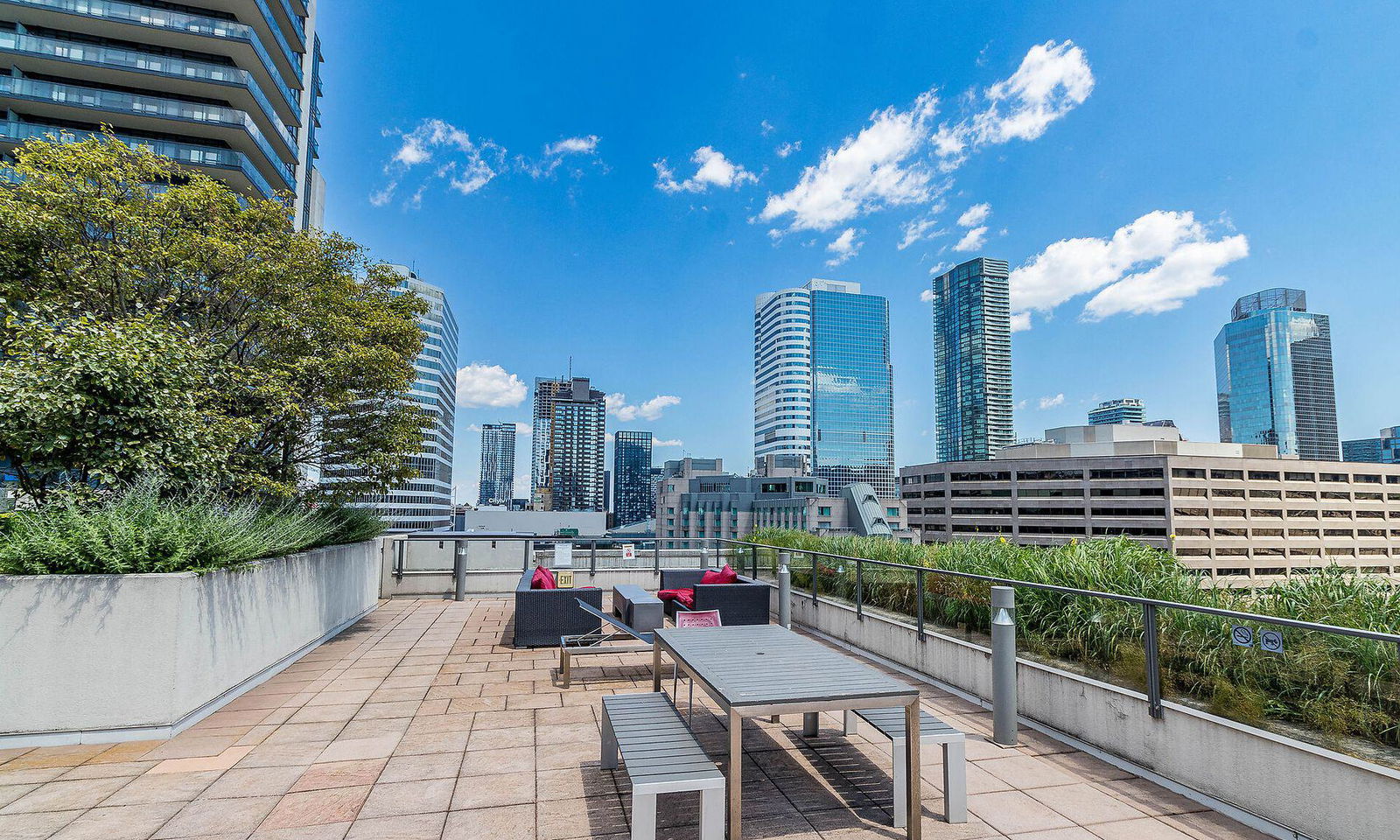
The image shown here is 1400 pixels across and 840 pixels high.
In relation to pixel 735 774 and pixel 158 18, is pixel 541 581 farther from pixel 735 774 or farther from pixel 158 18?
pixel 158 18

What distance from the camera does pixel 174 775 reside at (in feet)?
13.9

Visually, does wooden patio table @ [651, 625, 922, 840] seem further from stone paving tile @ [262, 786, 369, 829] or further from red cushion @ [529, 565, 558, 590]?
red cushion @ [529, 565, 558, 590]

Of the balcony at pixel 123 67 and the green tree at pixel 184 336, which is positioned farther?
the balcony at pixel 123 67

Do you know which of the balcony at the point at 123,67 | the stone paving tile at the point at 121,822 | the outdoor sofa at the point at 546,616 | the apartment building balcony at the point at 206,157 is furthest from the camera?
the apartment building balcony at the point at 206,157

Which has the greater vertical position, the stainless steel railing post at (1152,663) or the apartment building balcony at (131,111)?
the apartment building balcony at (131,111)

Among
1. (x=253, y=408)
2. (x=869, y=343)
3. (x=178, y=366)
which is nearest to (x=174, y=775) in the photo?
(x=178, y=366)

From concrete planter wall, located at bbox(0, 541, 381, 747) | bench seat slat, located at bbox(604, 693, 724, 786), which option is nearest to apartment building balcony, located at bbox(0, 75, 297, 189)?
concrete planter wall, located at bbox(0, 541, 381, 747)

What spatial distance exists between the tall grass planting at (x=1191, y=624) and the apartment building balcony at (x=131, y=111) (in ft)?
156

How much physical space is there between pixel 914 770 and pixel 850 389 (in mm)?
178665

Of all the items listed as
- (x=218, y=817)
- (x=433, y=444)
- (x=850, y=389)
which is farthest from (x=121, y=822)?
(x=850, y=389)

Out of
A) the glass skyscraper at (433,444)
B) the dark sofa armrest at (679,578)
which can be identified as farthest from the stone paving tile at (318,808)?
the glass skyscraper at (433,444)

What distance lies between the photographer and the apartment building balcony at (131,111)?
36562 millimetres

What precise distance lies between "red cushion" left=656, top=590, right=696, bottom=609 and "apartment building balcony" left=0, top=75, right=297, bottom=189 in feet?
147

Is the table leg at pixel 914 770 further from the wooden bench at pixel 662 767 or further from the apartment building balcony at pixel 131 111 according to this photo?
the apartment building balcony at pixel 131 111
